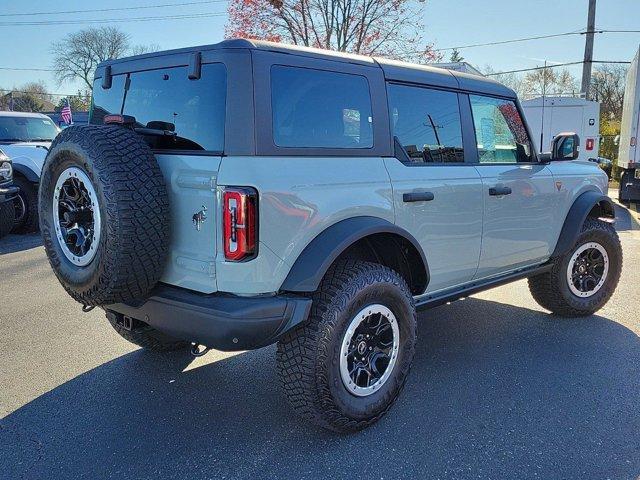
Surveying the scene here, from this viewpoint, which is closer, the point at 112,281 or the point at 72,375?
the point at 112,281

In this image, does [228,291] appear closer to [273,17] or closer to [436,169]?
[436,169]

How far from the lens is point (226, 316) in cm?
250

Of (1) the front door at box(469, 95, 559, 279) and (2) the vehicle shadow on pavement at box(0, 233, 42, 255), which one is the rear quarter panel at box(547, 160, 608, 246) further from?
(2) the vehicle shadow on pavement at box(0, 233, 42, 255)

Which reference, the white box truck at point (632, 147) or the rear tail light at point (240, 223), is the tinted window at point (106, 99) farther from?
the white box truck at point (632, 147)

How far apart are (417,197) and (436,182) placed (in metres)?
0.23

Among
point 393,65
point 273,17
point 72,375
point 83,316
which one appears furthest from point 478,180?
point 273,17

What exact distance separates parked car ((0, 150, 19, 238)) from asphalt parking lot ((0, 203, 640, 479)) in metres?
4.02

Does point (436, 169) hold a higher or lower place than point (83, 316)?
higher

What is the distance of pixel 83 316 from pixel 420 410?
3233 mm

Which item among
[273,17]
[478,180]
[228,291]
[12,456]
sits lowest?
[12,456]

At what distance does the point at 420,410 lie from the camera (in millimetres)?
3246

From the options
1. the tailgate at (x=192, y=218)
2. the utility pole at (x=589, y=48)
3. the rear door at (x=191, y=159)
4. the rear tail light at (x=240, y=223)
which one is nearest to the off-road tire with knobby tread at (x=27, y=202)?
the rear door at (x=191, y=159)

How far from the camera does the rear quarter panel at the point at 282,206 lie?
2512 mm

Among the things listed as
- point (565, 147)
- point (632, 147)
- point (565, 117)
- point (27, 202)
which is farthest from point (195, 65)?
point (565, 117)
